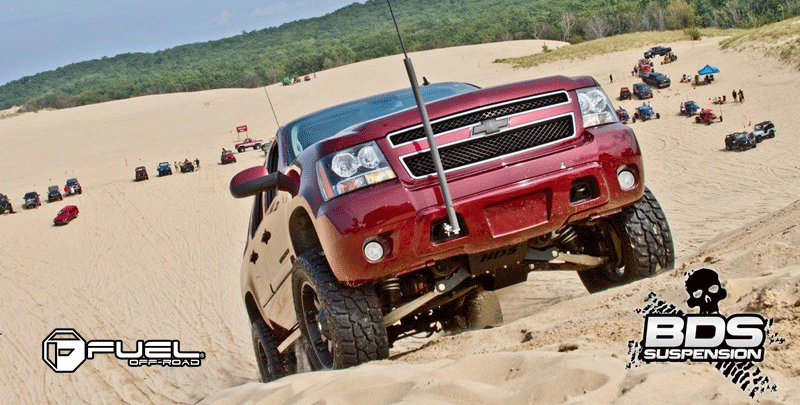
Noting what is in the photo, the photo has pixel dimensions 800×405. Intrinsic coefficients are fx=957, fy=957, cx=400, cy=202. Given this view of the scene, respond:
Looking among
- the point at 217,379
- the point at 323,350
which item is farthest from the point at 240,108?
the point at 323,350

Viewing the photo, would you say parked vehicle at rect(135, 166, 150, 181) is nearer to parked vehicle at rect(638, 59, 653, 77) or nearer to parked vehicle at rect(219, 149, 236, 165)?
parked vehicle at rect(219, 149, 236, 165)

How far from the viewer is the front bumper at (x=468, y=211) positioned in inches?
201

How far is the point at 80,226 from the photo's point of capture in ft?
118

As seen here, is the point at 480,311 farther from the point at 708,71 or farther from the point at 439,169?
the point at 708,71

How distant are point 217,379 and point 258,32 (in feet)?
629

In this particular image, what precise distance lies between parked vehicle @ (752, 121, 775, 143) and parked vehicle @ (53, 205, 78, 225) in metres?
25.3

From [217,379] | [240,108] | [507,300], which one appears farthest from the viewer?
[240,108]

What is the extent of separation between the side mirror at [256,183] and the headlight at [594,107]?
5.90ft

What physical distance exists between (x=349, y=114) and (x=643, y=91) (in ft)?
136

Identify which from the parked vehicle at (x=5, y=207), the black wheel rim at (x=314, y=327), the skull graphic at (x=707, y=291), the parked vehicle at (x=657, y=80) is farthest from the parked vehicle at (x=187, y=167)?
the skull graphic at (x=707, y=291)

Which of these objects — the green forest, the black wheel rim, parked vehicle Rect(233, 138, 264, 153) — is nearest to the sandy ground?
the black wheel rim

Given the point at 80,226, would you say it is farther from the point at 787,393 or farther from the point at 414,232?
the point at 787,393

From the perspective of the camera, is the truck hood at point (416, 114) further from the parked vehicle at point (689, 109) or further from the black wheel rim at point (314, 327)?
the parked vehicle at point (689, 109)

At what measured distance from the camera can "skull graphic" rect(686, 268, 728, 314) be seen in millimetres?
3967
